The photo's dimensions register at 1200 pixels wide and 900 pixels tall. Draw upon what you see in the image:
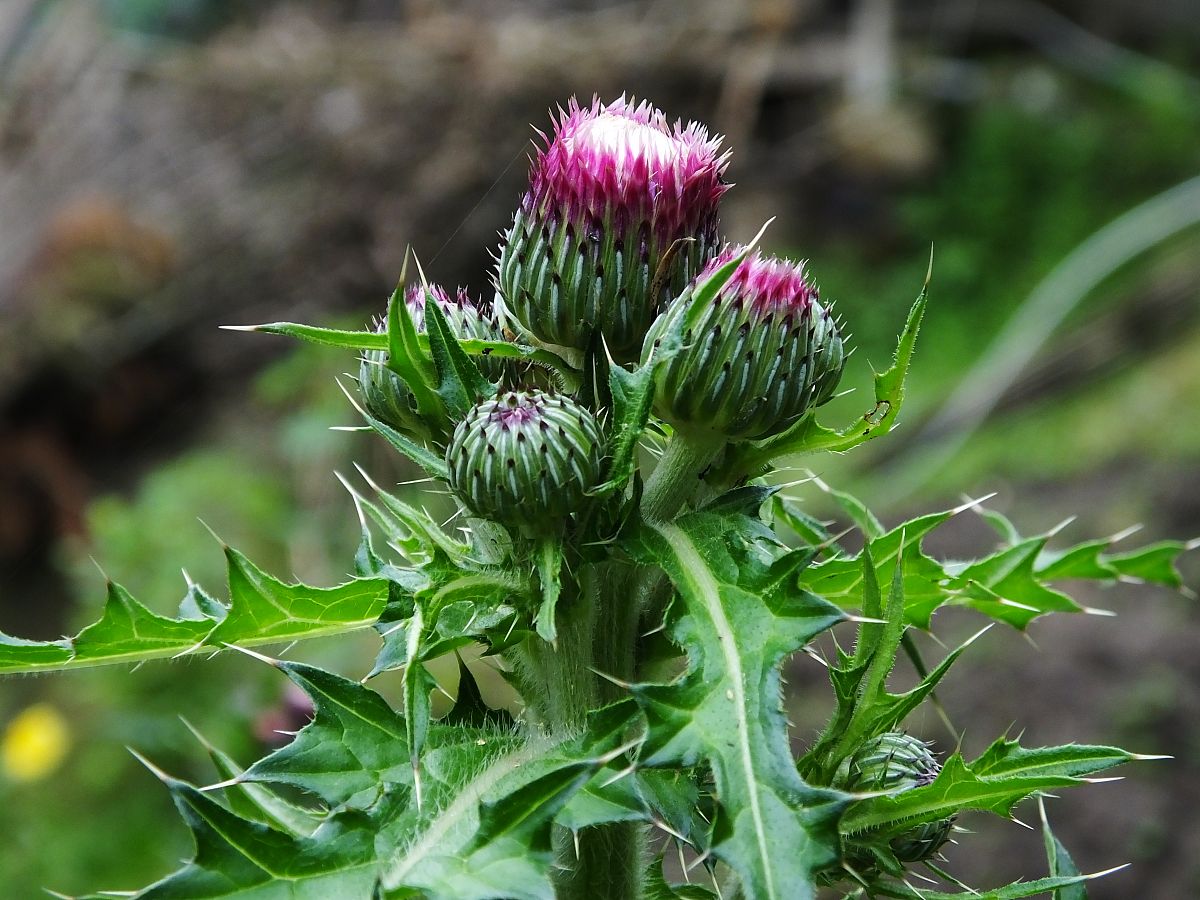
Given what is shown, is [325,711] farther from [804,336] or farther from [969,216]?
[969,216]

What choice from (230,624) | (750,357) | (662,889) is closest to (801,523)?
(750,357)

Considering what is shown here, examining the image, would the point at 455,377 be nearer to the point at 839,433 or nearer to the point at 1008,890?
the point at 839,433

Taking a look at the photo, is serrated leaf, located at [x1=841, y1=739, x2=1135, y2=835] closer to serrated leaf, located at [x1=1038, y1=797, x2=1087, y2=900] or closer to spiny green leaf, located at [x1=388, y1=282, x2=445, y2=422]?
serrated leaf, located at [x1=1038, y1=797, x2=1087, y2=900]

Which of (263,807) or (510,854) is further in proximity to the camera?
(263,807)

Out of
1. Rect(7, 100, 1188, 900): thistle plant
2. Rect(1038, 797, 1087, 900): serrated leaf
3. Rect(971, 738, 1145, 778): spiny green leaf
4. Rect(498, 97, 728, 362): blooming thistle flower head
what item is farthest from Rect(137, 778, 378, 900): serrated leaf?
Rect(1038, 797, 1087, 900): serrated leaf

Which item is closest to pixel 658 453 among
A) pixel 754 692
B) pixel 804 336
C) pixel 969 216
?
pixel 804 336

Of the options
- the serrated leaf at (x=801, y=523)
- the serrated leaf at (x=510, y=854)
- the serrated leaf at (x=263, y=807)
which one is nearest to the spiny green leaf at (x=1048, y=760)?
the serrated leaf at (x=801, y=523)

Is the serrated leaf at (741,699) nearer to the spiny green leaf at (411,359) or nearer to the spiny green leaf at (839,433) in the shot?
the spiny green leaf at (839,433)
